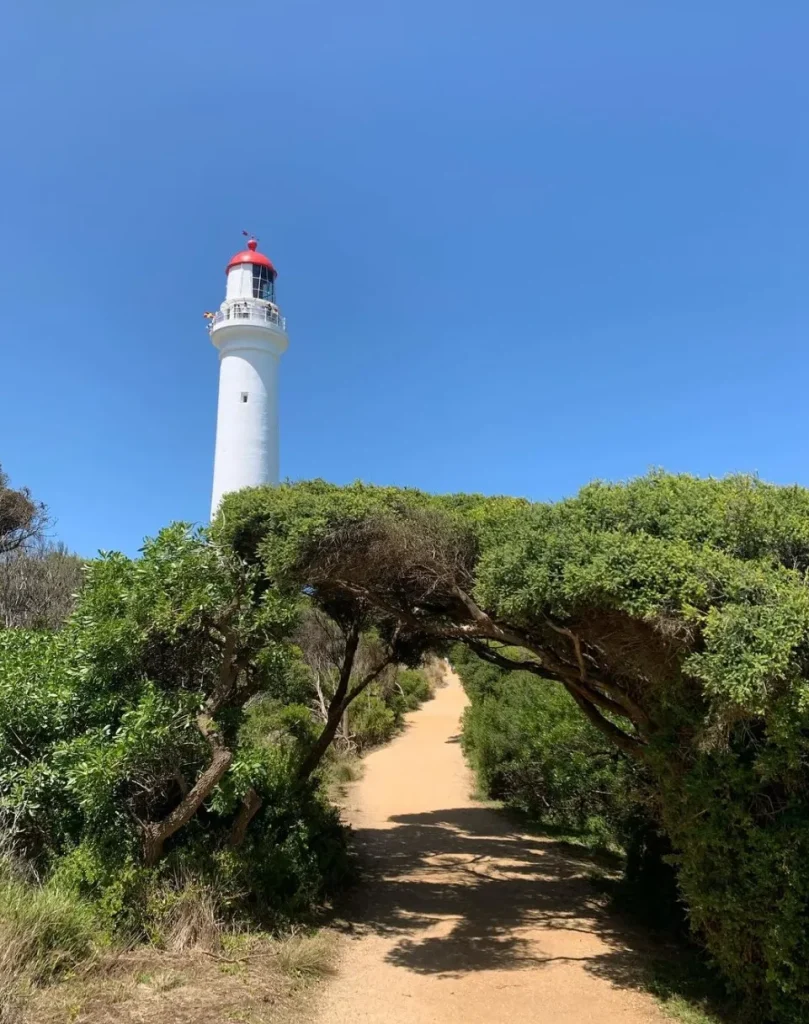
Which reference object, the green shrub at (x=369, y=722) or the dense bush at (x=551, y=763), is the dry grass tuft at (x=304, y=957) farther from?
the green shrub at (x=369, y=722)

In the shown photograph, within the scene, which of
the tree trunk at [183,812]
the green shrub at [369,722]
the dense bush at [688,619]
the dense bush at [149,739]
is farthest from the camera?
the green shrub at [369,722]

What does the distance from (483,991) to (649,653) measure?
10.7 feet

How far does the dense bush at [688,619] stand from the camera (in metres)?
4.21

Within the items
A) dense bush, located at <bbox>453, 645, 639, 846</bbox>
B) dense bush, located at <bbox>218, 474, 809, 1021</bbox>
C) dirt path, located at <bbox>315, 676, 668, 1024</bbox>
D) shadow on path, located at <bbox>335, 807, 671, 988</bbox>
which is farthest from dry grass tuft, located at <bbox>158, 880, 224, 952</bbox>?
dense bush, located at <bbox>453, 645, 639, 846</bbox>

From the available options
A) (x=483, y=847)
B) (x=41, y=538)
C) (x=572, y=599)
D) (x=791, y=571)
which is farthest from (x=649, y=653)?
(x=41, y=538)

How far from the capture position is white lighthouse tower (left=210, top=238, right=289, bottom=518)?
19797 mm

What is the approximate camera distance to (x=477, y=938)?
725cm

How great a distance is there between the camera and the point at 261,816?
7703 millimetres

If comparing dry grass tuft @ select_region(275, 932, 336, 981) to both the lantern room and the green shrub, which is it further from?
the lantern room

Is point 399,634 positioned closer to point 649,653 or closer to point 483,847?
point 483,847

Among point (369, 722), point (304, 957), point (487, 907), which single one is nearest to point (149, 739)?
point (304, 957)

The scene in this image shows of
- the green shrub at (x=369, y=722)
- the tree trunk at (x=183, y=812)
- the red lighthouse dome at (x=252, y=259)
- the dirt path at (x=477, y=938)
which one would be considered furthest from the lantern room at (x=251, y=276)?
the tree trunk at (x=183, y=812)

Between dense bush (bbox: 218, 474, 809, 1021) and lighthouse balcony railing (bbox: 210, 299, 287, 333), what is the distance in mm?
15638

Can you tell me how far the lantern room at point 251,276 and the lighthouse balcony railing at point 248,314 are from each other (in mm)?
365
